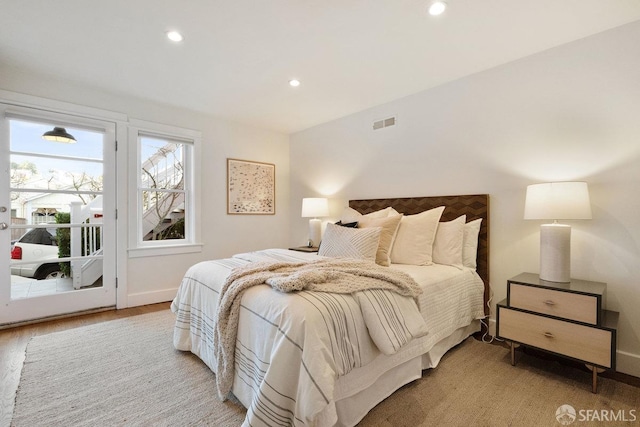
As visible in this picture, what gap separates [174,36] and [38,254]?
2574mm

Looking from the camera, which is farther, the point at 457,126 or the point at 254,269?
the point at 457,126

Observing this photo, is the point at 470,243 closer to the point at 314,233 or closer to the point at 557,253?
the point at 557,253

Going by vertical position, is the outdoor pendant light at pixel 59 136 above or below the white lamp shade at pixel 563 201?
above

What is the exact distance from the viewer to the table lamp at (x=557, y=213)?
1945 millimetres

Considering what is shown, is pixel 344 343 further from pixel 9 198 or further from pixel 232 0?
pixel 9 198

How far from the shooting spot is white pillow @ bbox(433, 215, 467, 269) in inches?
100.0

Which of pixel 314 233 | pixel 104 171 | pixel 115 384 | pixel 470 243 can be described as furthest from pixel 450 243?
pixel 104 171

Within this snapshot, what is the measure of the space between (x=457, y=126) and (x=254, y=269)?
93.8 inches

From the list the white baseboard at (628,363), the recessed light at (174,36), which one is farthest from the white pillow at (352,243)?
the recessed light at (174,36)

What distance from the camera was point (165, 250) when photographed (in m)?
3.63

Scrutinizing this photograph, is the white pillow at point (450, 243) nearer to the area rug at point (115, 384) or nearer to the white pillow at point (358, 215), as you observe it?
the white pillow at point (358, 215)

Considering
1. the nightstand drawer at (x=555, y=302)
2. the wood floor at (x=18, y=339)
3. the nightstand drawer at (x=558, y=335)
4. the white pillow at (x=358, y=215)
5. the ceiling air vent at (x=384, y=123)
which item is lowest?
the wood floor at (x=18, y=339)

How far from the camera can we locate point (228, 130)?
13.6 ft

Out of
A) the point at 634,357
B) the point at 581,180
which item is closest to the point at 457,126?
the point at 581,180
